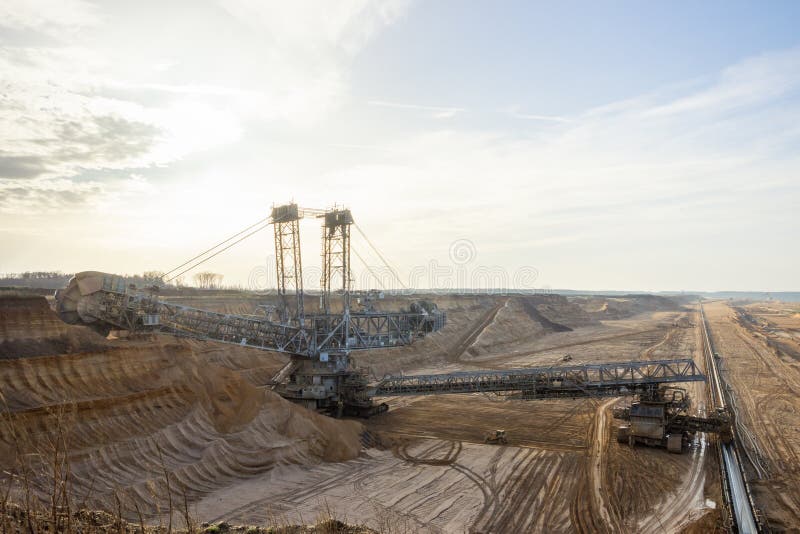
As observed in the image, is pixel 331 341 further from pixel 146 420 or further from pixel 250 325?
pixel 146 420

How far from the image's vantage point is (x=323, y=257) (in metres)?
37.1

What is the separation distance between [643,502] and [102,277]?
97.7 feet

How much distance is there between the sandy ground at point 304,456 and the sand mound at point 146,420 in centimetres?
6

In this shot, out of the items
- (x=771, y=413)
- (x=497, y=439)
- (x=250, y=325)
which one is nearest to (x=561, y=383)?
(x=497, y=439)

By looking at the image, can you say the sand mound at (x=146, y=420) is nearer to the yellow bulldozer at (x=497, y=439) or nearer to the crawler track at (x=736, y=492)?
the yellow bulldozer at (x=497, y=439)

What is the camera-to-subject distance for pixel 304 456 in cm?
2566

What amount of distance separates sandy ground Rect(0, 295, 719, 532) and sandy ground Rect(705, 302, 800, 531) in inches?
100.0

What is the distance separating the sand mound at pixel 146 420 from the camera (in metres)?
19.2

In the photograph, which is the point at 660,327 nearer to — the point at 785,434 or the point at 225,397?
the point at 785,434

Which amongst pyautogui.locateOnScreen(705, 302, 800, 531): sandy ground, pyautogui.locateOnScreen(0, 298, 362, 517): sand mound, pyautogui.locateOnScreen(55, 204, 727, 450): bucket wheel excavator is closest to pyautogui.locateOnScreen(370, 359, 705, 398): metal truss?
pyautogui.locateOnScreen(55, 204, 727, 450): bucket wheel excavator

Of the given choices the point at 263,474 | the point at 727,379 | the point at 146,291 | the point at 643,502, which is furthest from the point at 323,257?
the point at 727,379

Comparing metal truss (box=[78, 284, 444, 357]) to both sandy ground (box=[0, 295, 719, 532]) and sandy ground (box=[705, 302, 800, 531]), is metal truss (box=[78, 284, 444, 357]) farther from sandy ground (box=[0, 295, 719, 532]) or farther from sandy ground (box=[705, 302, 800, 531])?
sandy ground (box=[705, 302, 800, 531])

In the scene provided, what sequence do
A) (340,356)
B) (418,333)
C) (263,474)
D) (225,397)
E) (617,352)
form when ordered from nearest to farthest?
(263,474) < (225,397) < (340,356) < (418,333) < (617,352)

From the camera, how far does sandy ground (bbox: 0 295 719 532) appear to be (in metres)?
19.7
